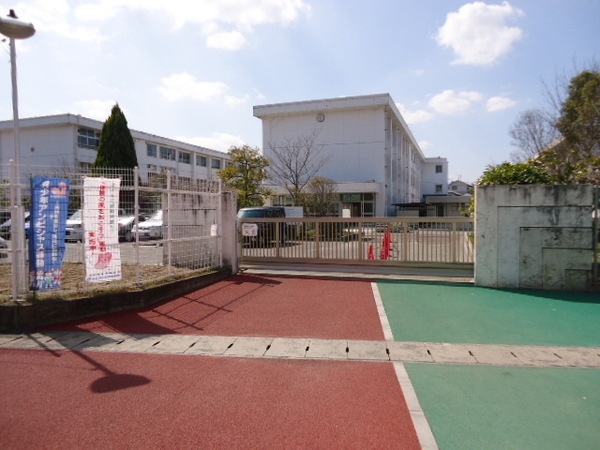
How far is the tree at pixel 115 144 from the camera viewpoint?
1170 inches

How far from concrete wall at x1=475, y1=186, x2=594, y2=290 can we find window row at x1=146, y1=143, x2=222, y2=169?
41062 millimetres

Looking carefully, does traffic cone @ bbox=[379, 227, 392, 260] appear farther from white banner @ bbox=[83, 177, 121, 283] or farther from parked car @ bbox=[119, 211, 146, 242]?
white banner @ bbox=[83, 177, 121, 283]

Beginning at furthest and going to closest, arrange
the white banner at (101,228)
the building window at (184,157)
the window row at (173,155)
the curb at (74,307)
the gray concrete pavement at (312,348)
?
the building window at (184,157)
the window row at (173,155)
the white banner at (101,228)
the curb at (74,307)
the gray concrete pavement at (312,348)

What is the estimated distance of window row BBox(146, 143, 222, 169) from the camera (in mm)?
44312

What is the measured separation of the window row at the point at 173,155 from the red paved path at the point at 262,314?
1550 inches

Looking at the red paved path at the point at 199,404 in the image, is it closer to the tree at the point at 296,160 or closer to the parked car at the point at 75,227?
the parked car at the point at 75,227

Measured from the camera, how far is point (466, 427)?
3242mm

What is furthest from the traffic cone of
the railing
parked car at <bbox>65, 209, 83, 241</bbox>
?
parked car at <bbox>65, 209, 83, 241</bbox>

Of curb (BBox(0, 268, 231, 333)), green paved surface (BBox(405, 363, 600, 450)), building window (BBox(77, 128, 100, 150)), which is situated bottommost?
green paved surface (BBox(405, 363, 600, 450))

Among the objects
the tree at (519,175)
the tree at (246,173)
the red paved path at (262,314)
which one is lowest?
the red paved path at (262,314)

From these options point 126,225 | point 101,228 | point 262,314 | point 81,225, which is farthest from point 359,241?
point 81,225

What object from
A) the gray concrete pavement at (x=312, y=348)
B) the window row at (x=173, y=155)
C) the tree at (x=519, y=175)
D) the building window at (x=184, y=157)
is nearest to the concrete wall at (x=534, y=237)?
the tree at (x=519, y=175)

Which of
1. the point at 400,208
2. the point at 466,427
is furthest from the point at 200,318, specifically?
the point at 400,208

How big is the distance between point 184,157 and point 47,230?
4706cm
